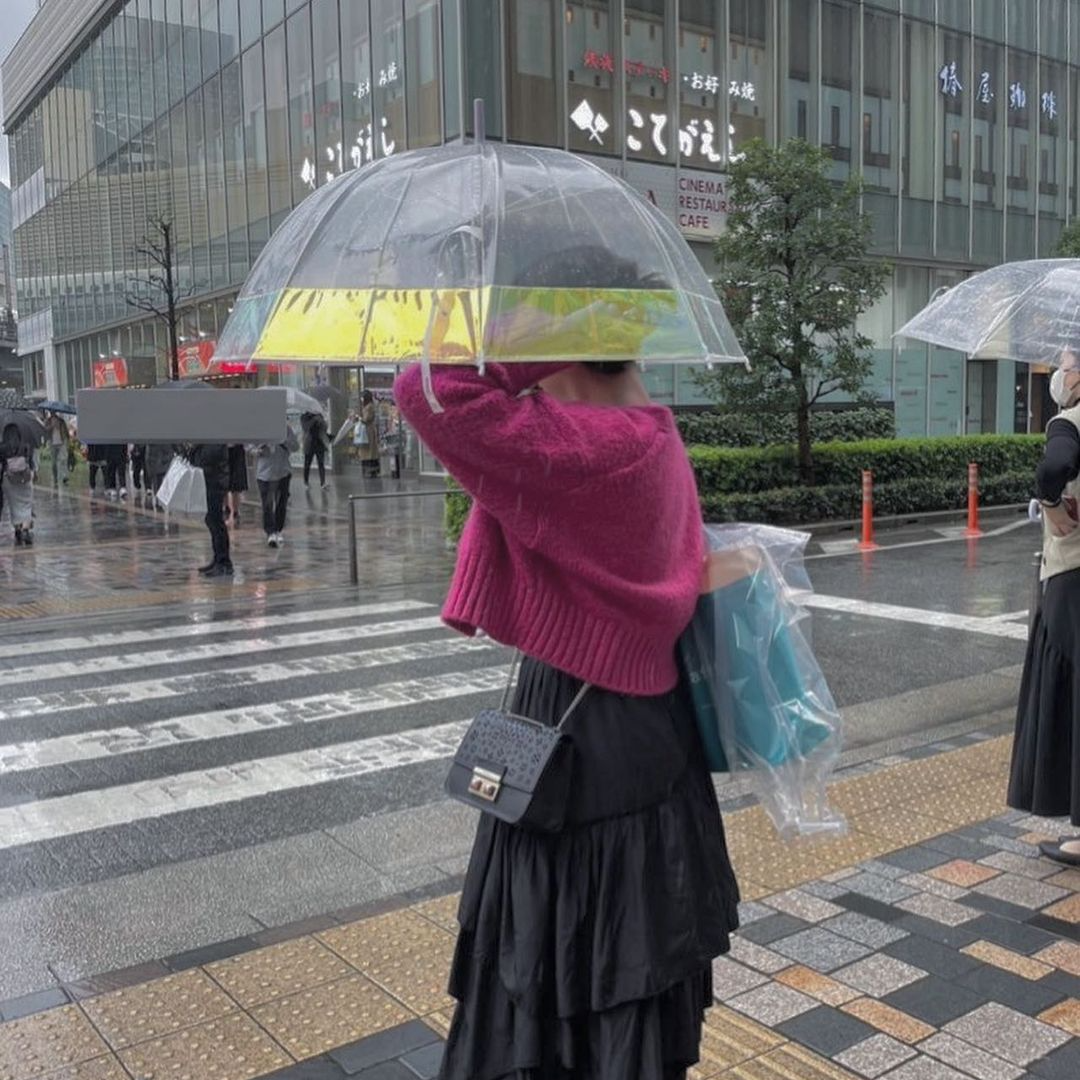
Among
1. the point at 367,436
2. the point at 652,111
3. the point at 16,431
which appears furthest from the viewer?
the point at 367,436

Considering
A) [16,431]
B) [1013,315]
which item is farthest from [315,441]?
[1013,315]

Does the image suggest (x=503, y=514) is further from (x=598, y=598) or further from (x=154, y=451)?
(x=154, y=451)

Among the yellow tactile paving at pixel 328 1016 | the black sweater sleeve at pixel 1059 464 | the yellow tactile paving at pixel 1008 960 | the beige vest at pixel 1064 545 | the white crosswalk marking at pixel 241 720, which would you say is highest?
the black sweater sleeve at pixel 1059 464

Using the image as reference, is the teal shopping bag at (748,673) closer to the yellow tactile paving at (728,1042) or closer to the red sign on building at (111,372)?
the yellow tactile paving at (728,1042)

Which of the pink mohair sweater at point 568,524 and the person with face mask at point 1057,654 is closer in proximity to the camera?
the pink mohair sweater at point 568,524

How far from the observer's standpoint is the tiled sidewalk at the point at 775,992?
3176 mm

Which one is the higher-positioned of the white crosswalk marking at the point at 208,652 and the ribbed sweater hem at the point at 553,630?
the ribbed sweater hem at the point at 553,630

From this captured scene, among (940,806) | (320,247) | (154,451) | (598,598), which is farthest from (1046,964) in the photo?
(154,451)

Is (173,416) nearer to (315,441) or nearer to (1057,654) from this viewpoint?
(1057,654)

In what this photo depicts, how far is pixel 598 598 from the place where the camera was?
211 cm

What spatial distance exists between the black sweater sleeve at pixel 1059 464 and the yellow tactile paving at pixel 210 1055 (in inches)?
120

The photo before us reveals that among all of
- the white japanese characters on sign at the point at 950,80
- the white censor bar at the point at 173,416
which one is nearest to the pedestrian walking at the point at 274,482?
the white censor bar at the point at 173,416

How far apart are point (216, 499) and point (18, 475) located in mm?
3856

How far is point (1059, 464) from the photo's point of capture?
414cm
